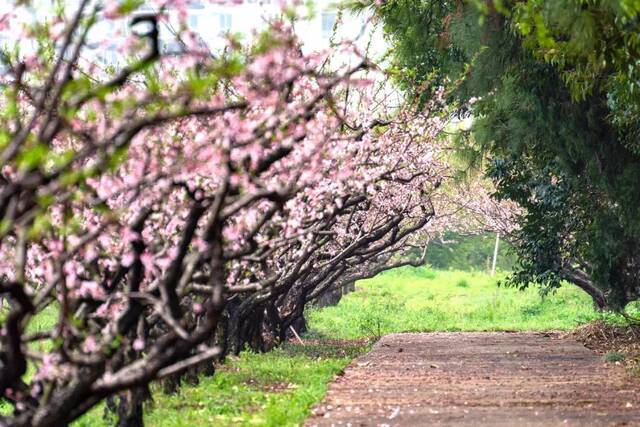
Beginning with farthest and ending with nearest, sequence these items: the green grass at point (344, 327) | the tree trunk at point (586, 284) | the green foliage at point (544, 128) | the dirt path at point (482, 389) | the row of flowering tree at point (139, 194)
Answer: the tree trunk at point (586, 284), the green foliage at point (544, 128), the green grass at point (344, 327), the dirt path at point (482, 389), the row of flowering tree at point (139, 194)

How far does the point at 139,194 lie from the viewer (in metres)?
9.88

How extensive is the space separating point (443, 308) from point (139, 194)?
35055 millimetres

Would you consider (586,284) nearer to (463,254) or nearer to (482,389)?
(482,389)

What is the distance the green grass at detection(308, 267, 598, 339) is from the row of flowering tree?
586 inches

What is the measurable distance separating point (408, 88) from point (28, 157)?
20.8 m

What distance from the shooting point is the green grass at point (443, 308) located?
34.7 m

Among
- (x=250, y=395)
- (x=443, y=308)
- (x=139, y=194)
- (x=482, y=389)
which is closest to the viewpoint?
(x=139, y=194)

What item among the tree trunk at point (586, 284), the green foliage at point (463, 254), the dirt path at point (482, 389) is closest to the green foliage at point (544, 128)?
the dirt path at point (482, 389)

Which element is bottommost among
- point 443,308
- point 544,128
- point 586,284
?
point 443,308

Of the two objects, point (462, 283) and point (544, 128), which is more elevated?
point (544, 128)

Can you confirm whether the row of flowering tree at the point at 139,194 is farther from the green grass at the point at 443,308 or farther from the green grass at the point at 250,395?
the green grass at the point at 443,308

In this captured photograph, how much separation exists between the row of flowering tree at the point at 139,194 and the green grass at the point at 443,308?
14.9m

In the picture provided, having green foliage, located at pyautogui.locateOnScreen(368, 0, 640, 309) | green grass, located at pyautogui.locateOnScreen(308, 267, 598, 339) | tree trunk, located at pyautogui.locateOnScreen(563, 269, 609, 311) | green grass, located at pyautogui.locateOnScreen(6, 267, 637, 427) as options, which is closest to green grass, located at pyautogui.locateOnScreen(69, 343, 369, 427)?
green grass, located at pyautogui.locateOnScreen(6, 267, 637, 427)

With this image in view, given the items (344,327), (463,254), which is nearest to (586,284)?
(344,327)
